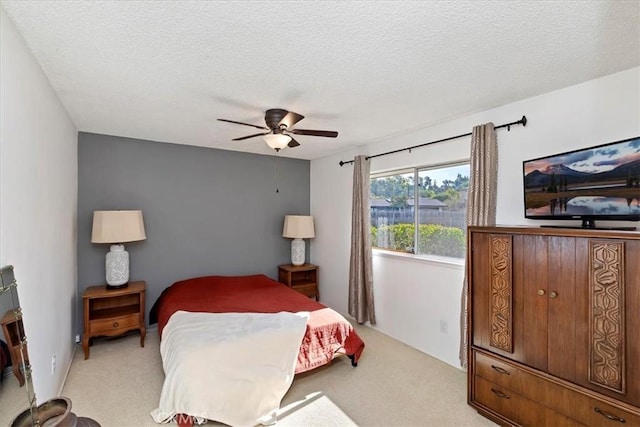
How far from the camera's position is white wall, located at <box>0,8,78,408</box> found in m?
1.38

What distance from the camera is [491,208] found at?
256cm

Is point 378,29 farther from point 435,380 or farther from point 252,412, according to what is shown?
point 435,380

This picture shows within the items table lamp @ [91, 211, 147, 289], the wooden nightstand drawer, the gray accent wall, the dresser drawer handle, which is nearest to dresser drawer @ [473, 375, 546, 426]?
the dresser drawer handle

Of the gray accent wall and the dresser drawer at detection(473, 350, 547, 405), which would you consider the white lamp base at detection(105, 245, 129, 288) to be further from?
the dresser drawer at detection(473, 350, 547, 405)

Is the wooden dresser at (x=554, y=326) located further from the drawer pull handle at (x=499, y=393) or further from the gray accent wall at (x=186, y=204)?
the gray accent wall at (x=186, y=204)

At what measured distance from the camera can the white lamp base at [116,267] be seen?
128 inches

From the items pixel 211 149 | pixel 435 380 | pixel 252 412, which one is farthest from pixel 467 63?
pixel 211 149

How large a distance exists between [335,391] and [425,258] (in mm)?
1570

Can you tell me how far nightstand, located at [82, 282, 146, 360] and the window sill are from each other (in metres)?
2.72

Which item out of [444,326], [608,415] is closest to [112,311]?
[444,326]

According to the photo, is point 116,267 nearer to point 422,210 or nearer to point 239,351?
point 239,351

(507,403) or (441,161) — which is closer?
(507,403)

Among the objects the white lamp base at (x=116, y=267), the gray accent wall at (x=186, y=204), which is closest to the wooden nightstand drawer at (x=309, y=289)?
the gray accent wall at (x=186, y=204)

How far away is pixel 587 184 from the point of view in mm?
1933
